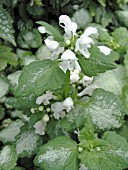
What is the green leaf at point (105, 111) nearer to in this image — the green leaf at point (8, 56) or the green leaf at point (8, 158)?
the green leaf at point (8, 158)

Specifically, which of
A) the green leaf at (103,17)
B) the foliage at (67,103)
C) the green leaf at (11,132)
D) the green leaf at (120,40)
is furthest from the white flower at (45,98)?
the green leaf at (103,17)

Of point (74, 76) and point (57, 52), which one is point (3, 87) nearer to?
point (74, 76)

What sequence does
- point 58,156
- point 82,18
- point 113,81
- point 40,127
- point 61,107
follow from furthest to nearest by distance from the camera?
point 82,18 → point 113,81 → point 40,127 → point 61,107 → point 58,156

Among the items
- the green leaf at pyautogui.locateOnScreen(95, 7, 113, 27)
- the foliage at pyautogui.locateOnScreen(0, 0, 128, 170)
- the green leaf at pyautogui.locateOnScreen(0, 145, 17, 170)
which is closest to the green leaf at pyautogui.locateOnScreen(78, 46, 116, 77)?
the foliage at pyautogui.locateOnScreen(0, 0, 128, 170)

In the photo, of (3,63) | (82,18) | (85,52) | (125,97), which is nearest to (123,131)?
(125,97)

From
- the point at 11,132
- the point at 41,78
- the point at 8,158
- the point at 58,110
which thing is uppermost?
the point at 41,78

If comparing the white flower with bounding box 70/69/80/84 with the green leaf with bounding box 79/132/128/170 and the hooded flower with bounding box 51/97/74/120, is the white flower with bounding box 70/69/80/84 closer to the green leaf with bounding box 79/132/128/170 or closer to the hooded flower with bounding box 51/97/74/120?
the hooded flower with bounding box 51/97/74/120
